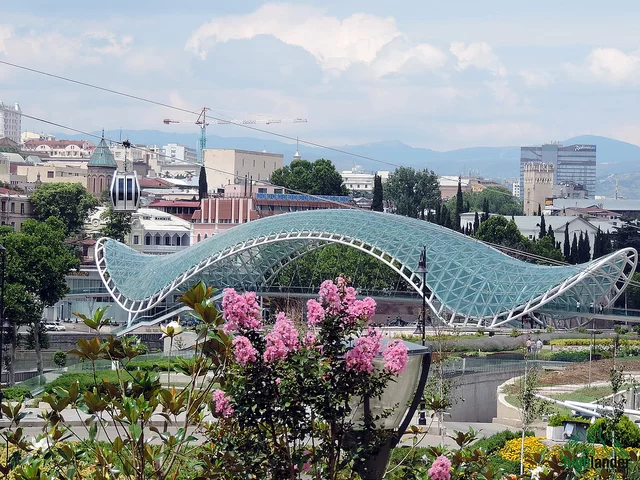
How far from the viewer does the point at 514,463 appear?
82.2ft

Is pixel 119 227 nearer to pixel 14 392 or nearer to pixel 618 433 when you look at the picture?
pixel 14 392

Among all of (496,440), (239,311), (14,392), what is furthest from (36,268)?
(239,311)

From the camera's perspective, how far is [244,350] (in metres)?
11.8

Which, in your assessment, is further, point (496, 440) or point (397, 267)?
point (397, 267)

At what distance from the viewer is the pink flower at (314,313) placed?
1224 centimetres

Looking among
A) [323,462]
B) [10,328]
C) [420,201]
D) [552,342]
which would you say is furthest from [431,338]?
[420,201]

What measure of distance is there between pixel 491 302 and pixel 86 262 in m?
48.2

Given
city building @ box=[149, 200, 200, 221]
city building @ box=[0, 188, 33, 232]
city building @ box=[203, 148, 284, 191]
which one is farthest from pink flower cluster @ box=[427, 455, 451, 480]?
city building @ box=[203, 148, 284, 191]

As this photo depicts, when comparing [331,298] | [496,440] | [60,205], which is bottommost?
[496,440]

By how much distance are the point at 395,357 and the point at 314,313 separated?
0.87 metres

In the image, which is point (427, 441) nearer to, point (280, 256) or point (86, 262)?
point (280, 256)

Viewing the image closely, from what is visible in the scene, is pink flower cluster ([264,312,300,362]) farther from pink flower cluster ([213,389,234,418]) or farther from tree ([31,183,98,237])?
tree ([31,183,98,237])

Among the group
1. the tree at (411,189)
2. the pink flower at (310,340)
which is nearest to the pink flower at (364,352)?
the pink flower at (310,340)

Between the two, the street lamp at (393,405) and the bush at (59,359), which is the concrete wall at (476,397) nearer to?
the bush at (59,359)
